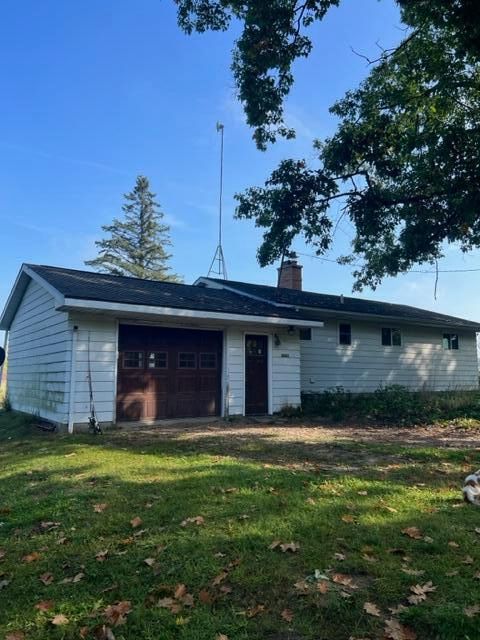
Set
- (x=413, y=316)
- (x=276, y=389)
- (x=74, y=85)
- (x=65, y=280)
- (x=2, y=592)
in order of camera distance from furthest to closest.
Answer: (x=413, y=316)
(x=74, y=85)
(x=276, y=389)
(x=65, y=280)
(x=2, y=592)

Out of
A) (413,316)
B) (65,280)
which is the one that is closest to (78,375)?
(65,280)

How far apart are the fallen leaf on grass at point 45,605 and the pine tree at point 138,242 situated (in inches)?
1735

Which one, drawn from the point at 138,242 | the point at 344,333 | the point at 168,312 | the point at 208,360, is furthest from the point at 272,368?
the point at 138,242

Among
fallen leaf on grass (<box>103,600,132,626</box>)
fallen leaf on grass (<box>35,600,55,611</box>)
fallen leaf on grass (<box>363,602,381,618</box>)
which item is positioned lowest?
fallen leaf on grass (<box>35,600,55,611</box>)

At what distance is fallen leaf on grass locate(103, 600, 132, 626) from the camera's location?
9.02 ft

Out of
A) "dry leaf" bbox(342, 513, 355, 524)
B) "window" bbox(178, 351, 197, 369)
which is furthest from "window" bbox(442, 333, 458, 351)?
"dry leaf" bbox(342, 513, 355, 524)

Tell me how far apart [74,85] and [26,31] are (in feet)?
11.5

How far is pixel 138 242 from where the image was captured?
49281 mm

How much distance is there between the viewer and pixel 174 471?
6.17 metres

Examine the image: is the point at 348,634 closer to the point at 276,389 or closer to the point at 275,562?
the point at 275,562

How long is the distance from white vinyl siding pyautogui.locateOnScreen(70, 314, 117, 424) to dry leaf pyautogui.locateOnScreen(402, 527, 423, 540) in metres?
7.85

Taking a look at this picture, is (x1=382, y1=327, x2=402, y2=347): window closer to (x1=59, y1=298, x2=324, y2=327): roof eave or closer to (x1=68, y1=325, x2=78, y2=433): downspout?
(x1=59, y1=298, x2=324, y2=327): roof eave

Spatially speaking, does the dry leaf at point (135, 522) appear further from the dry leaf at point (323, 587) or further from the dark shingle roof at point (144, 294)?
the dark shingle roof at point (144, 294)

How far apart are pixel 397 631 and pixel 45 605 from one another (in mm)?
2199
